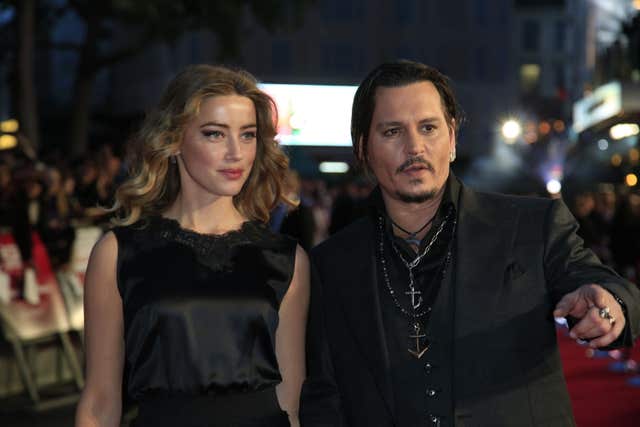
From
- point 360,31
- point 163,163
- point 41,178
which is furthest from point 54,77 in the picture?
point 163,163

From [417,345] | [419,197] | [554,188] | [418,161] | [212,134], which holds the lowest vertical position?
[554,188]

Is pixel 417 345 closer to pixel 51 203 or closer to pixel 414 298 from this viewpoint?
pixel 414 298

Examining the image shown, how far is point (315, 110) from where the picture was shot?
44.4 metres

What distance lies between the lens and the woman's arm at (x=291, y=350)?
4.07m

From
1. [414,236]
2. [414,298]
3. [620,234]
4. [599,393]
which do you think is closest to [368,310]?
[414,298]

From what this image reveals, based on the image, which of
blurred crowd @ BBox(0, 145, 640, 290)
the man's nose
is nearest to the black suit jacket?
the man's nose

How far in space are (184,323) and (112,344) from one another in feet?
0.87

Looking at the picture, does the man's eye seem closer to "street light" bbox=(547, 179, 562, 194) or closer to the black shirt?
the black shirt

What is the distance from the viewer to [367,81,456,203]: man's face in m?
3.64

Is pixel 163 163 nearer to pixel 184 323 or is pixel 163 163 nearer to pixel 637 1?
pixel 184 323

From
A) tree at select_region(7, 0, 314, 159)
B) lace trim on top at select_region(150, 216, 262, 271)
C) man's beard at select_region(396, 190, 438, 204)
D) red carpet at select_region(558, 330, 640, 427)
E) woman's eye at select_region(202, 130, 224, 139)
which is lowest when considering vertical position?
red carpet at select_region(558, 330, 640, 427)

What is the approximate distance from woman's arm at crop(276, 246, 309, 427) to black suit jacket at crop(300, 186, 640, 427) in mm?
256

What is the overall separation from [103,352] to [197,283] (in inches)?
16.0

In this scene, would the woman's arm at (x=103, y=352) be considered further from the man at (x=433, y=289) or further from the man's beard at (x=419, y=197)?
the man's beard at (x=419, y=197)
